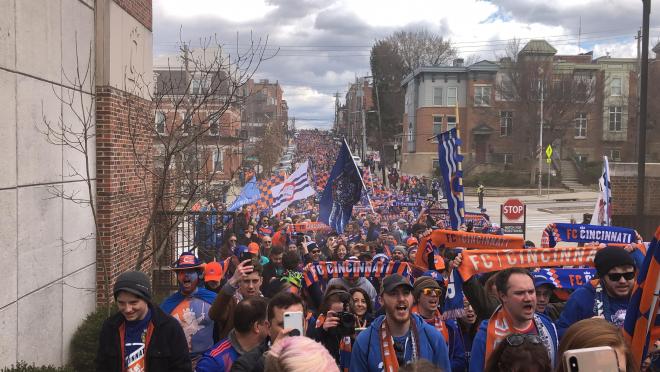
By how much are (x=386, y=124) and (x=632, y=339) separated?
82.9m

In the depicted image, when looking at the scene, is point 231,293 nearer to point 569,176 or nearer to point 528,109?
point 528,109

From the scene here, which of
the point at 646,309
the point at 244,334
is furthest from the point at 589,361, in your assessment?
the point at 244,334

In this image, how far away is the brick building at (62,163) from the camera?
6.86 metres

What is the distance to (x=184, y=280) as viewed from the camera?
19.9 feet

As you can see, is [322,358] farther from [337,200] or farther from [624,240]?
[337,200]

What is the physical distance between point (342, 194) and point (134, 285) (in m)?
11.1

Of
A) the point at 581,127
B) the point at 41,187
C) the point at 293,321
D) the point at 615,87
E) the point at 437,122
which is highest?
the point at 615,87

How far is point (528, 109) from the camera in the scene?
58.8 m

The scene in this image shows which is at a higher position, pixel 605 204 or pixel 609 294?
pixel 605 204

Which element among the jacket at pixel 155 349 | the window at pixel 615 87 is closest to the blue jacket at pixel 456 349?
the jacket at pixel 155 349

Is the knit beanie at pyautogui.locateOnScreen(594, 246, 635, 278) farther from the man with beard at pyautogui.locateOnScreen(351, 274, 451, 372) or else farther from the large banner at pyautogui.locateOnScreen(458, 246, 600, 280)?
the man with beard at pyautogui.locateOnScreen(351, 274, 451, 372)

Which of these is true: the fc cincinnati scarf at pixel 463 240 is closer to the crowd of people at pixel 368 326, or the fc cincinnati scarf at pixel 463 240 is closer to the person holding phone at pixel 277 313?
the crowd of people at pixel 368 326


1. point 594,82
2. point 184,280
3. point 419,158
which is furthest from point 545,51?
point 184,280

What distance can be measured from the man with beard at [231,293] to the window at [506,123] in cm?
6108
